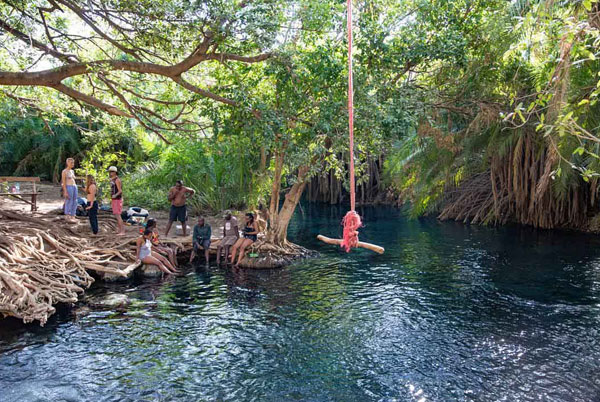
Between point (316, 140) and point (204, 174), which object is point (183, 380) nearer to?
point (316, 140)

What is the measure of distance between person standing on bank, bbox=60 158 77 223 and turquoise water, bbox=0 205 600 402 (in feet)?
10.8

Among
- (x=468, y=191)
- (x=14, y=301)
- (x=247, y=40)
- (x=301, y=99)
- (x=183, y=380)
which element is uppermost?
(x=247, y=40)

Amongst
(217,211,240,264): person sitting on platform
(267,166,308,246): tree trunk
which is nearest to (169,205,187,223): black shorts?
(217,211,240,264): person sitting on platform

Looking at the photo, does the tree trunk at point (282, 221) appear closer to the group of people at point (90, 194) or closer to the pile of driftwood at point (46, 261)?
the pile of driftwood at point (46, 261)

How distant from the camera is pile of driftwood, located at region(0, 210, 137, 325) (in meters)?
9.48

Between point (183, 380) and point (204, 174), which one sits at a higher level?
point (204, 174)

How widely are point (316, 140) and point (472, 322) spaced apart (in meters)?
5.98

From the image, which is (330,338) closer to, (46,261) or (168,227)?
(46,261)

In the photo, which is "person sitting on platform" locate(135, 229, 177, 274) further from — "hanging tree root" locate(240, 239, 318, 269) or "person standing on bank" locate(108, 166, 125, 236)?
"hanging tree root" locate(240, 239, 318, 269)

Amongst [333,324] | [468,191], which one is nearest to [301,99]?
[333,324]

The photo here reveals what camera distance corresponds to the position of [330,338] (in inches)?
350

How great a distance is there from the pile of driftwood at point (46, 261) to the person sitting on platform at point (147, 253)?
1.01 ft

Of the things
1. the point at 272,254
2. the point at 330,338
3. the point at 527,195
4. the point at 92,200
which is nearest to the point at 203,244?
the point at 272,254

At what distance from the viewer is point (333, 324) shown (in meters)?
9.55
